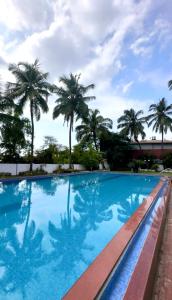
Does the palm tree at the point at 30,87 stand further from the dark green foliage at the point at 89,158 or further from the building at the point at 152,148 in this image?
the building at the point at 152,148

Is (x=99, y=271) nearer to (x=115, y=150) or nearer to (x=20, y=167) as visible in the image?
(x=20, y=167)

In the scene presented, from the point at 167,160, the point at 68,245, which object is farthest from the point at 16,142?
the point at 167,160

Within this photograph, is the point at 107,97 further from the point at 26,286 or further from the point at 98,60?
the point at 26,286

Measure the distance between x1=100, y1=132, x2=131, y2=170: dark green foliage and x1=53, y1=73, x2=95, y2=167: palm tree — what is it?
28.8ft

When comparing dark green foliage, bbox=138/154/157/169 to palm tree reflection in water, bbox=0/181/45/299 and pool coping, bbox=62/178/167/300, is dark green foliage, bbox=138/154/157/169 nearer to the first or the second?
palm tree reflection in water, bbox=0/181/45/299

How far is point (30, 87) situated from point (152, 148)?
22359mm

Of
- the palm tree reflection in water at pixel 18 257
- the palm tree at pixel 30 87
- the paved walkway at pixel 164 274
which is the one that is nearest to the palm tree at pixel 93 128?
the palm tree at pixel 30 87

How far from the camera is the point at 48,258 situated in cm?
396

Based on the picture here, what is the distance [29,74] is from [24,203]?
1516 cm

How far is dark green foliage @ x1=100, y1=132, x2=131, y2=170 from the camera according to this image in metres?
32.8

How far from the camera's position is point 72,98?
2494 centimetres

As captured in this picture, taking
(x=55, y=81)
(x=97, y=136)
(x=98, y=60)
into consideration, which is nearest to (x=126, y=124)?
(x=97, y=136)

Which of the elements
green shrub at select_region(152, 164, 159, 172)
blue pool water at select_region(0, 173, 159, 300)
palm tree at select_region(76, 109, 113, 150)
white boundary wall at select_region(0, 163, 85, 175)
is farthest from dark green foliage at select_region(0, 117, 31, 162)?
green shrub at select_region(152, 164, 159, 172)

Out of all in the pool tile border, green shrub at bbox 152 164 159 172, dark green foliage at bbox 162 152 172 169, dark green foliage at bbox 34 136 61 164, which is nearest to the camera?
the pool tile border
